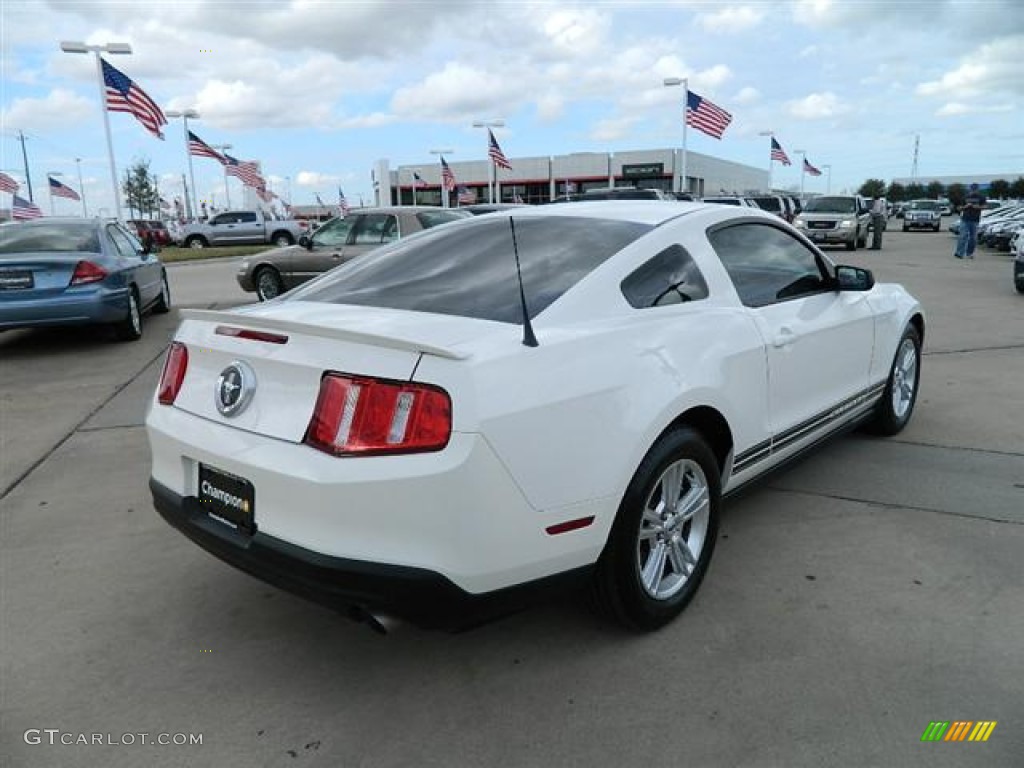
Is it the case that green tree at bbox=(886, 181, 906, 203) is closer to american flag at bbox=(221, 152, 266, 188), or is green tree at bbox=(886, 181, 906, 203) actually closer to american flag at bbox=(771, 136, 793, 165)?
american flag at bbox=(771, 136, 793, 165)

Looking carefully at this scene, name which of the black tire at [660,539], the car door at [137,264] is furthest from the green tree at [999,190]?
the black tire at [660,539]

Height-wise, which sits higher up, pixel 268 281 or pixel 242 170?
pixel 242 170

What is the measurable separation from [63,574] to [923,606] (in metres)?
3.69

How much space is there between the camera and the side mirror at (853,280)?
420 centimetres

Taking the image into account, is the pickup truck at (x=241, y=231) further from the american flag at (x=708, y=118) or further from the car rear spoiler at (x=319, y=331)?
the car rear spoiler at (x=319, y=331)

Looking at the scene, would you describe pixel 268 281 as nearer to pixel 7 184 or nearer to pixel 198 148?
pixel 198 148

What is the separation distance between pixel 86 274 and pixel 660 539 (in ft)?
24.6

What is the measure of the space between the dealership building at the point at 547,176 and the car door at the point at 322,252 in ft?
176

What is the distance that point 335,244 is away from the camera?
11547 mm

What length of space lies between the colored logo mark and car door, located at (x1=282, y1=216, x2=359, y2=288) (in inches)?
392

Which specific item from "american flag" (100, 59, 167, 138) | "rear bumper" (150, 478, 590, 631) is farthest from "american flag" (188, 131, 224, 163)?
"rear bumper" (150, 478, 590, 631)

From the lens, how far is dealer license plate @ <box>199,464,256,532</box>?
2.48m

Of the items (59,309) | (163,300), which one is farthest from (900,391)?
(163,300)

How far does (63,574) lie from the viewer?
3.52 metres
